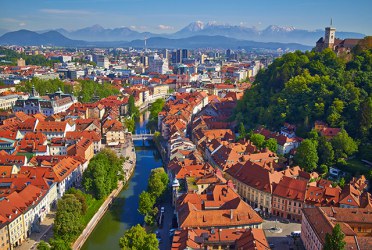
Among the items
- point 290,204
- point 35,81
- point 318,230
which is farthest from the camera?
point 35,81

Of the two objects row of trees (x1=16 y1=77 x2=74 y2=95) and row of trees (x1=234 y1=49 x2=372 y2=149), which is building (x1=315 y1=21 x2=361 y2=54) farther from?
row of trees (x1=16 y1=77 x2=74 y2=95)

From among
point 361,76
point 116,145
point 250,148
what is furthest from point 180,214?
point 361,76

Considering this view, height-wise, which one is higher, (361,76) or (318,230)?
(361,76)

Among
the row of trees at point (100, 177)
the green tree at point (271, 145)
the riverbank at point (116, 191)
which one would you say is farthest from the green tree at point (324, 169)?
the row of trees at point (100, 177)

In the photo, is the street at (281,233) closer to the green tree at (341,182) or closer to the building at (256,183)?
the building at (256,183)

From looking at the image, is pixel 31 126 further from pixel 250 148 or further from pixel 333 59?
pixel 333 59

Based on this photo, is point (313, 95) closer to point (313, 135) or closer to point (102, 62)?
point (313, 135)
